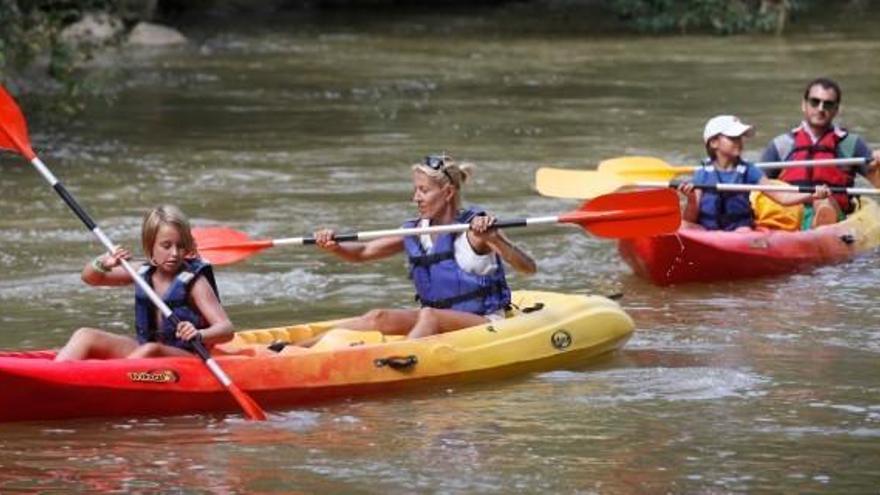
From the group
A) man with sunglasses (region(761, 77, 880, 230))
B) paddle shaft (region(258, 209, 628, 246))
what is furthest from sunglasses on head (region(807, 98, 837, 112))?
paddle shaft (region(258, 209, 628, 246))

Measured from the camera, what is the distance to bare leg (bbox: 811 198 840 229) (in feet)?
33.0

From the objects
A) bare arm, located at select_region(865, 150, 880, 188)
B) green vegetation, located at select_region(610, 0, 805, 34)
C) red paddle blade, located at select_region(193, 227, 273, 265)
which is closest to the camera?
red paddle blade, located at select_region(193, 227, 273, 265)

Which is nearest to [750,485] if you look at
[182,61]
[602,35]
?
[182,61]

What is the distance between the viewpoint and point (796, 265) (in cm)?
973

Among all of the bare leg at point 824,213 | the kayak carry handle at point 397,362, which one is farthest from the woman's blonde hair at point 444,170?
the bare leg at point 824,213

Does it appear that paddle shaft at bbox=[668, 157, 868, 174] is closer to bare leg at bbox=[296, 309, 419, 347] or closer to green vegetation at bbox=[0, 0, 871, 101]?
bare leg at bbox=[296, 309, 419, 347]

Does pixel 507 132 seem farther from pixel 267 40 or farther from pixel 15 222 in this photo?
pixel 267 40

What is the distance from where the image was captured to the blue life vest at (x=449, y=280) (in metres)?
7.51

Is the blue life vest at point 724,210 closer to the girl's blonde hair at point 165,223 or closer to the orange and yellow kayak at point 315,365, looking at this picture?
the orange and yellow kayak at point 315,365

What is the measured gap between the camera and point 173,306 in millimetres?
6852

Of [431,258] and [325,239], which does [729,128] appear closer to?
[431,258]

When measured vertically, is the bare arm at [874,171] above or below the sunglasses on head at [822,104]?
below

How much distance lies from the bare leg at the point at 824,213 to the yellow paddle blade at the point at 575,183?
93 centimetres

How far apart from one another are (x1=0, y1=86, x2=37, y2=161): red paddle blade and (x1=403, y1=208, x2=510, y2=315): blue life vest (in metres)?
1.49
